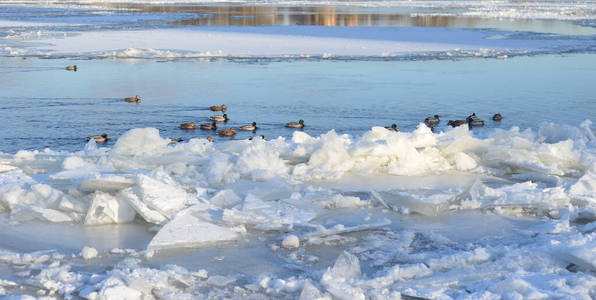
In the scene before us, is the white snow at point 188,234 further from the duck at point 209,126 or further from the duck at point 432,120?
the duck at point 432,120

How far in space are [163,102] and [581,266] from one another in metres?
9.31

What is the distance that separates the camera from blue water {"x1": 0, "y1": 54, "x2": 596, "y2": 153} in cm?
1053

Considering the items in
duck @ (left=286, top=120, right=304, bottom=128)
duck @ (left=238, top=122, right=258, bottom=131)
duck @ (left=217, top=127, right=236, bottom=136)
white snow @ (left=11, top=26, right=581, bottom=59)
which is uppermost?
white snow @ (left=11, top=26, right=581, bottom=59)

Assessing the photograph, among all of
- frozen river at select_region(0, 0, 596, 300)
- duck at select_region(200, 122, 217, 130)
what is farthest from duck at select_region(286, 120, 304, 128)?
duck at select_region(200, 122, 217, 130)

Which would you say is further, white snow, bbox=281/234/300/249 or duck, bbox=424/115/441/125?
duck, bbox=424/115/441/125

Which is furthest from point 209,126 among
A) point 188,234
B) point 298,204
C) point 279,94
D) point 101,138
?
point 188,234

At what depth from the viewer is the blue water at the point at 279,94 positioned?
10.5m

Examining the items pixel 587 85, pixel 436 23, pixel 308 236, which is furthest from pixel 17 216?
pixel 436 23

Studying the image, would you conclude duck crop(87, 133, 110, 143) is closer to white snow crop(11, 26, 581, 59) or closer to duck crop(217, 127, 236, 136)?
duck crop(217, 127, 236, 136)

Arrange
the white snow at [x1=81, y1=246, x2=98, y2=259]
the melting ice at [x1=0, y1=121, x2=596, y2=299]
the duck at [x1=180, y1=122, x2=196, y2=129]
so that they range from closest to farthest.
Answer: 1. the melting ice at [x1=0, y1=121, x2=596, y2=299]
2. the white snow at [x1=81, y1=246, x2=98, y2=259]
3. the duck at [x1=180, y1=122, x2=196, y2=129]

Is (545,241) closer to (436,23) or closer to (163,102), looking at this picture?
(163,102)

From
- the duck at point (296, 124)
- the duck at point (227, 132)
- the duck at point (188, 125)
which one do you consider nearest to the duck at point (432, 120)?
the duck at point (296, 124)

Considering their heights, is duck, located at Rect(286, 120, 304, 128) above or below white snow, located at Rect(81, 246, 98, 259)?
below

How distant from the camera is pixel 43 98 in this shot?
12.3m
